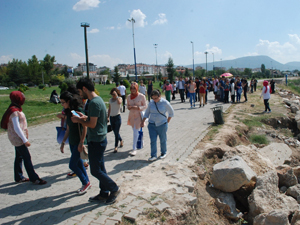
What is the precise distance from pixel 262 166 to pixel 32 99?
1859 centimetres

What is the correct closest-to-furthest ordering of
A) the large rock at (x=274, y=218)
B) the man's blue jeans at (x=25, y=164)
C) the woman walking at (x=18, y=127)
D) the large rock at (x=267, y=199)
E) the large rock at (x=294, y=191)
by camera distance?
the large rock at (x=274, y=218), the woman walking at (x=18, y=127), the large rock at (x=267, y=199), the man's blue jeans at (x=25, y=164), the large rock at (x=294, y=191)

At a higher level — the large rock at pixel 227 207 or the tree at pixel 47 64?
the tree at pixel 47 64

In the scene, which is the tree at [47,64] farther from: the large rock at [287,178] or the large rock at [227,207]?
the large rock at [227,207]

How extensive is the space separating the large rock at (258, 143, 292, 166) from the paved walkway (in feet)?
6.51

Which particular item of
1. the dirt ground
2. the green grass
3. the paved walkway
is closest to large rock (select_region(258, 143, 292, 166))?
the dirt ground

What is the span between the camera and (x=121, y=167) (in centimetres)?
550

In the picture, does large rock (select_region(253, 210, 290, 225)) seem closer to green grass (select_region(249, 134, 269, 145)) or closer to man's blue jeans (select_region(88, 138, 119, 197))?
man's blue jeans (select_region(88, 138, 119, 197))

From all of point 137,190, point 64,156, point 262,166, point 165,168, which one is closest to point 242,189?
point 262,166

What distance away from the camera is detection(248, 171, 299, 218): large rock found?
14.7ft

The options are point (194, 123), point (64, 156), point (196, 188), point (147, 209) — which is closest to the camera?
point (147, 209)

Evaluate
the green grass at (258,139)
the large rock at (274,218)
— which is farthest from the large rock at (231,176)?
the green grass at (258,139)

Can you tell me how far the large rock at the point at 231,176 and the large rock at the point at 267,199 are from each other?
0.78 feet

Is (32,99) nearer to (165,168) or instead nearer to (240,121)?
(240,121)

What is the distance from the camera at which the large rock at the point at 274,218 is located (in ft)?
13.0
